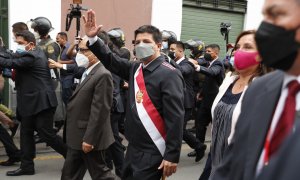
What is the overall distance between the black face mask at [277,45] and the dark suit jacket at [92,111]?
9.39ft

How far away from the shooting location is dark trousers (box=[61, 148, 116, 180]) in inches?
175

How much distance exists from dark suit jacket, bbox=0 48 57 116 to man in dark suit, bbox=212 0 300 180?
4252mm

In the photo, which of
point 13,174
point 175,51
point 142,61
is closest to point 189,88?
point 175,51

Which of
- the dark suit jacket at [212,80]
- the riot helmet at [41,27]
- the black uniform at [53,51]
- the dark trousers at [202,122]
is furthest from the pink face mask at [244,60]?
the black uniform at [53,51]

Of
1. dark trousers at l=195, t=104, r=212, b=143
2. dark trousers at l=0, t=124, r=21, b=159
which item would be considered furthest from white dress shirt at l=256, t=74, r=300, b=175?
dark trousers at l=195, t=104, r=212, b=143

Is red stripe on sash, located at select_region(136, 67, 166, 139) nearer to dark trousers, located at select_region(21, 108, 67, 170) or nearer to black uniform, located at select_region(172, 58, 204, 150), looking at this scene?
dark trousers, located at select_region(21, 108, 67, 170)

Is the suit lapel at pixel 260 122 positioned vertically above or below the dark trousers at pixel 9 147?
above

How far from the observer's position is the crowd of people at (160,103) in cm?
157

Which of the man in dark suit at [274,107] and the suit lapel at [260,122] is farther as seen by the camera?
the suit lapel at [260,122]

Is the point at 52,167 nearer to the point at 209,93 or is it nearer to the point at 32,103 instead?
the point at 32,103

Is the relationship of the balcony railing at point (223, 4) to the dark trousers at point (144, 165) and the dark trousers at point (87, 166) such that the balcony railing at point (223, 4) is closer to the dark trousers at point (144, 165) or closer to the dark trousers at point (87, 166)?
the dark trousers at point (87, 166)

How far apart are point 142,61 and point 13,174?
2.80 meters

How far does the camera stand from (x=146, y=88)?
365 cm

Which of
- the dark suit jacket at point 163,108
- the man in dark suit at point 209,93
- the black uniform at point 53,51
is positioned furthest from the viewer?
the black uniform at point 53,51
